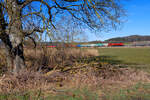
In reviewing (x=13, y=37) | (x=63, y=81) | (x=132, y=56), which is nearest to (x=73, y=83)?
(x=63, y=81)

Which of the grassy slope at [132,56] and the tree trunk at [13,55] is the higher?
the tree trunk at [13,55]

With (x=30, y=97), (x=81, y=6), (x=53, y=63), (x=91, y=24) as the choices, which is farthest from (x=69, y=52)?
(x=30, y=97)

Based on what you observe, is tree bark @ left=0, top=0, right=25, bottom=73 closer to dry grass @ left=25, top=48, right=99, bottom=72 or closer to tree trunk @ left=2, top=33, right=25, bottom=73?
tree trunk @ left=2, top=33, right=25, bottom=73

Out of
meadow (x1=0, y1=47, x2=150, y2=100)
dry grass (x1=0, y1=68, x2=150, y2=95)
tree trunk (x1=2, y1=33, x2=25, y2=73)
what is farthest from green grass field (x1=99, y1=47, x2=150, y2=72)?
tree trunk (x1=2, y1=33, x2=25, y2=73)

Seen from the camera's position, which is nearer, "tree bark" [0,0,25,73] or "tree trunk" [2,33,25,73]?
"tree bark" [0,0,25,73]

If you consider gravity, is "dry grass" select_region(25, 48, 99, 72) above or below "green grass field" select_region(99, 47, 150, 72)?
above

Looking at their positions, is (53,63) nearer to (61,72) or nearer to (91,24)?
(61,72)

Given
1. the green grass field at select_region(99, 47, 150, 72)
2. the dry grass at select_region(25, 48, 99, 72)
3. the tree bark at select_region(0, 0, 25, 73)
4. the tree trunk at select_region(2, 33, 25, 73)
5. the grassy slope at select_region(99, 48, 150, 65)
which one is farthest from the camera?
the grassy slope at select_region(99, 48, 150, 65)

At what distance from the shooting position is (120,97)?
3912 mm

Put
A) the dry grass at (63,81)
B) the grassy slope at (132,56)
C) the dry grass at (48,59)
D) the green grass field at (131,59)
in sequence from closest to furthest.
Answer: the dry grass at (63,81) < the dry grass at (48,59) < the green grass field at (131,59) < the grassy slope at (132,56)

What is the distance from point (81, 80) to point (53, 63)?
2571mm

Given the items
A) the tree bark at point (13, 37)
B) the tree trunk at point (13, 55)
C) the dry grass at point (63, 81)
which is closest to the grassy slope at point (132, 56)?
the dry grass at point (63, 81)

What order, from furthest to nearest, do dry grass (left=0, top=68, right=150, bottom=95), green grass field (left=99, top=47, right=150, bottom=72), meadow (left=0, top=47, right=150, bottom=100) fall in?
green grass field (left=99, top=47, right=150, bottom=72) → dry grass (left=0, top=68, right=150, bottom=95) → meadow (left=0, top=47, right=150, bottom=100)

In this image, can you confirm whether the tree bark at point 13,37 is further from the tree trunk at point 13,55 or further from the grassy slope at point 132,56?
the grassy slope at point 132,56
